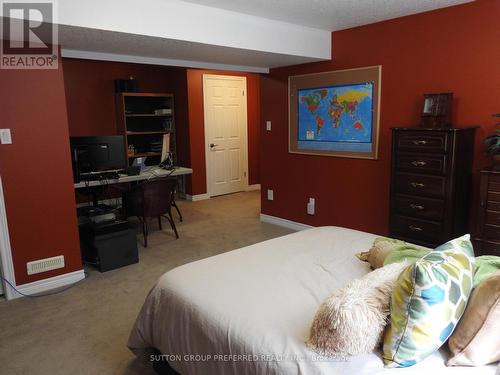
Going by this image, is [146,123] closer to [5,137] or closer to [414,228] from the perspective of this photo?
[5,137]

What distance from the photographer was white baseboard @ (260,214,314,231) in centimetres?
466

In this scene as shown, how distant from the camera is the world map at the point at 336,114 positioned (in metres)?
3.77

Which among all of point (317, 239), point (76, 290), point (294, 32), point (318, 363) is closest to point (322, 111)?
point (294, 32)

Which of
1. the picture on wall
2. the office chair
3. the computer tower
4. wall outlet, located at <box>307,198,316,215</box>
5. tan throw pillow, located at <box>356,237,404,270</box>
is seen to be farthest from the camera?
wall outlet, located at <box>307,198,316,215</box>

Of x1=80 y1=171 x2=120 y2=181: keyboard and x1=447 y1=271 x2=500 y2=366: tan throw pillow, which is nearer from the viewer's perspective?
→ x1=447 y1=271 x2=500 y2=366: tan throw pillow

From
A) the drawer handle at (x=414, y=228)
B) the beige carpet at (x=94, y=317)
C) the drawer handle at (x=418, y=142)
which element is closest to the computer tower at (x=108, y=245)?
the beige carpet at (x=94, y=317)

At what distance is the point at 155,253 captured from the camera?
400cm

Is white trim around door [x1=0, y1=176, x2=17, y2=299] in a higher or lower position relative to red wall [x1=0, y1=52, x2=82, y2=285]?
lower

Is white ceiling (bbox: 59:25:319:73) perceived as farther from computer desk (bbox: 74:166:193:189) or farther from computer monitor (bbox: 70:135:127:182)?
computer desk (bbox: 74:166:193:189)

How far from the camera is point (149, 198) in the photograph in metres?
4.12

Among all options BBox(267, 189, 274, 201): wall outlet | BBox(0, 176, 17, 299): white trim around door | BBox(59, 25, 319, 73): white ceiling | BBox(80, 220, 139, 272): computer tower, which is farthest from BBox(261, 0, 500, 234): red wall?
BBox(0, 176, 17, 299): white trim around door

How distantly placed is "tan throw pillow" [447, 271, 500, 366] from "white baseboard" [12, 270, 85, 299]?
9.92ft

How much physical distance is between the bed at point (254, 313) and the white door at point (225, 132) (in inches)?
174

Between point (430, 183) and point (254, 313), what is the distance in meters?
2.04
